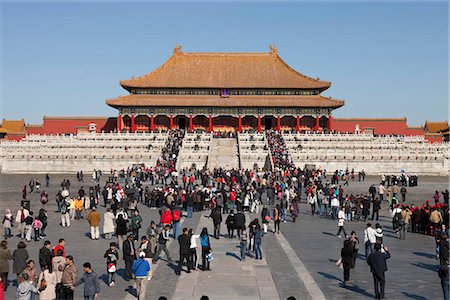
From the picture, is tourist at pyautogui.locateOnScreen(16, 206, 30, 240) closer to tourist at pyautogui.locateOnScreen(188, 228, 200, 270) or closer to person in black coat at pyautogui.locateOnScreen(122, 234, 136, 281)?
person in black coat at pyautogui.locateOnScreen(122, 234, 136, 281)

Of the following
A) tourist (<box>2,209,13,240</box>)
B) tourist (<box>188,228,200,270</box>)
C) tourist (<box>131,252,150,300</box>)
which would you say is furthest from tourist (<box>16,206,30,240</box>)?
tourist (<box>131,252,150,300</box>)

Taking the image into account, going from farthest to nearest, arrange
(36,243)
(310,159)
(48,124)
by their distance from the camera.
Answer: (48,124)
(310,159)
(36,243)

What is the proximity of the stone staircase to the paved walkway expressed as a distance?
31.8 meters

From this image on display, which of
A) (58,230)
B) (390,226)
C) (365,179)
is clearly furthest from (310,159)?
(58,230)

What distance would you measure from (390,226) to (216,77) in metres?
57.8

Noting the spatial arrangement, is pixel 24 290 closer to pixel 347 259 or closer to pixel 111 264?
pixel 111 264

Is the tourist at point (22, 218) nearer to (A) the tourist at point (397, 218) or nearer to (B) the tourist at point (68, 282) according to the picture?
(B) the tourist at point (68, 282)

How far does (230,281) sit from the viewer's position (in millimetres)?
15180

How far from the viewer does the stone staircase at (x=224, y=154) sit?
50.5 meters

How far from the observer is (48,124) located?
254 ft

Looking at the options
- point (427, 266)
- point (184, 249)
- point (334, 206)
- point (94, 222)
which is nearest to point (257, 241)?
point (184, 249)

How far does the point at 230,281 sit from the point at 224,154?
38275 mm

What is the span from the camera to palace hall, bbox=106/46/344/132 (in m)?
75.1

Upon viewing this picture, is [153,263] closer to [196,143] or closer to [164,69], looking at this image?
[196,143]
